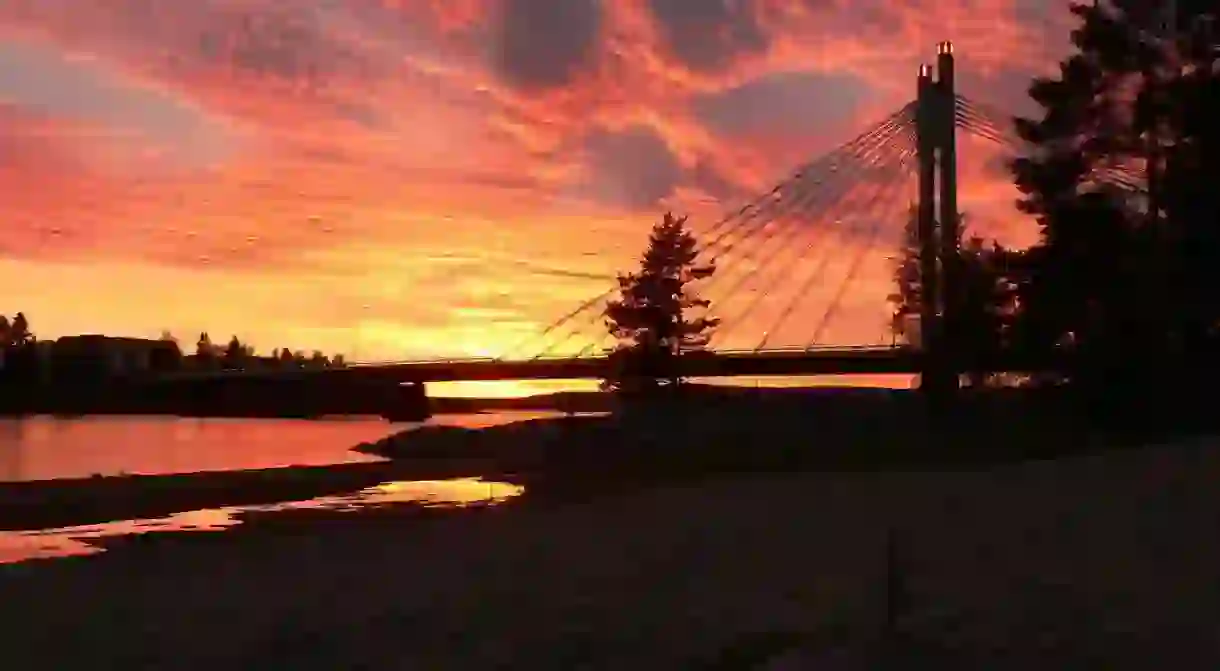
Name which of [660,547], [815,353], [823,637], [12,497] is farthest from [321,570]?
[815,353]

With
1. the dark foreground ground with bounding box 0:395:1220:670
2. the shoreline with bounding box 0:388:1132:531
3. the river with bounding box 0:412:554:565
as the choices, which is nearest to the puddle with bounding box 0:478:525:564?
the river with bounding box 0:412:554:565

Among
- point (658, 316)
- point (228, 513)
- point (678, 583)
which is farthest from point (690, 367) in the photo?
point (678, 583)

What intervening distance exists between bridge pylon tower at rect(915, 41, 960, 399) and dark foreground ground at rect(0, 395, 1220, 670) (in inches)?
776

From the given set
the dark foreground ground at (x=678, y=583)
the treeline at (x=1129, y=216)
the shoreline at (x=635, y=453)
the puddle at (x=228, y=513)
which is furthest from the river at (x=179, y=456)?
the treeline at (x=1129, y=216)

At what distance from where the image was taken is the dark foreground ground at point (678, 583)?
400 inches

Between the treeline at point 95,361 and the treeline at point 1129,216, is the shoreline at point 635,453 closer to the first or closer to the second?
the treeline at point 1129,216

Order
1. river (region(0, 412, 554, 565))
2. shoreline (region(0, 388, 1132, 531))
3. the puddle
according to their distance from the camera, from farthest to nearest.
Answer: shoreline (region(0, 388, 1132, 531))
river (region(0, 412, 554, 565))
the puddle

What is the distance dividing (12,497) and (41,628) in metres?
23.2

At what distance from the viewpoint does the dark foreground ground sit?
10172 millimetres

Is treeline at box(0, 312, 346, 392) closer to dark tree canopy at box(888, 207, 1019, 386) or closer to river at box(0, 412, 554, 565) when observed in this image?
river at box(0, 412, 554, 565)

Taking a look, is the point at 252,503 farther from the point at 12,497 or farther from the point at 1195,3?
the point at 1195,3

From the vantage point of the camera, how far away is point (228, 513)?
95.6 ft

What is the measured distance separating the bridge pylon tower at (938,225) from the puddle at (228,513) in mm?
16406

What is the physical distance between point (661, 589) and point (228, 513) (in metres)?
18.2
